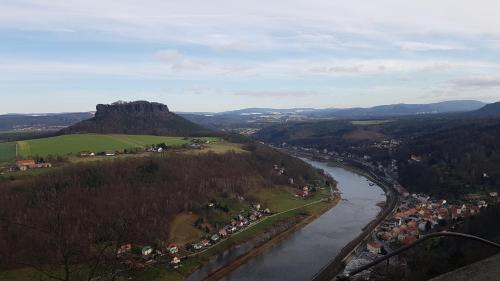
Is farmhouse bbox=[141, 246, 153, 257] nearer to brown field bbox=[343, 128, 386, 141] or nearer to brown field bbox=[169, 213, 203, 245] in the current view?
brown field bbox=[169, 213, 203, 245]

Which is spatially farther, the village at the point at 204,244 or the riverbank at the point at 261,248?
the village at the point at 204,244

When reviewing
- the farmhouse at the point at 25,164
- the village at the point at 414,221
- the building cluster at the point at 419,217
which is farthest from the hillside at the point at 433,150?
the farmhouse at the point at 25,164

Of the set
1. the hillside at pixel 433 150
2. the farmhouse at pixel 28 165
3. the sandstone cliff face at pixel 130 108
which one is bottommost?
the hillside at pixel 433 150

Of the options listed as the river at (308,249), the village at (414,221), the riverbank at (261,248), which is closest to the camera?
the river at (308,249)

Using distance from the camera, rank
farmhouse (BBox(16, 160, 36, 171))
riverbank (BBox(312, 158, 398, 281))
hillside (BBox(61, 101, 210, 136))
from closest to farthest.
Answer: riverbank (BBox(312, 158, 398, 281))
farmhouse (BBox(16, 160, 36, 171))
hillside (BBox(61, 101, 210, 136))

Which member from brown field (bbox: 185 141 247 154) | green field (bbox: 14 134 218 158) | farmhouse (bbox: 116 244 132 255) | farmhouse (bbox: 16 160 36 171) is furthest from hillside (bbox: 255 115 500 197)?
farmhouse (bbox: 116 244 132 255)

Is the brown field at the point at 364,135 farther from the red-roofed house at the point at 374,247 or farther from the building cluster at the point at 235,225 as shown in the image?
the red-roofed house at the point at 374,247

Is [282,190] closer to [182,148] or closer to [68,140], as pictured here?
[182,148]
